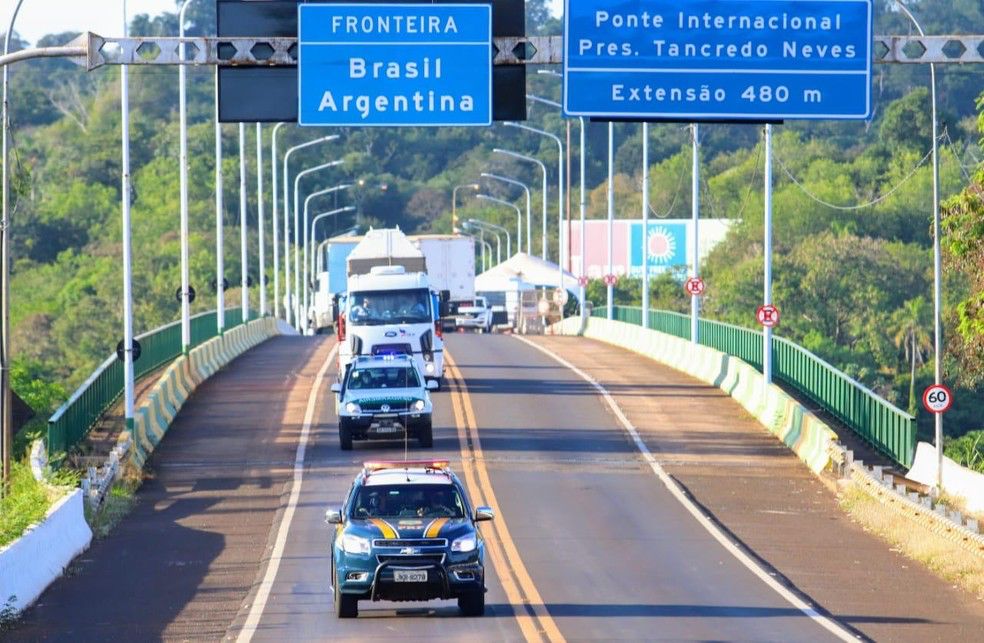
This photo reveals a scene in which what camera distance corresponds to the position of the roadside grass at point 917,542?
2458 cm

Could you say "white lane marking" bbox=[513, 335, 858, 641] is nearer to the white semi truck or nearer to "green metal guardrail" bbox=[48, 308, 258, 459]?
the white semi truck

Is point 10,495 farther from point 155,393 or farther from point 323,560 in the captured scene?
point 155,393

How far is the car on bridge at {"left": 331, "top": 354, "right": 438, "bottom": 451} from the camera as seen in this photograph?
3631 centimetres

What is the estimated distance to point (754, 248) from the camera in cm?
10562

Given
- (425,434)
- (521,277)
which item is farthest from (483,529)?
(521,277)

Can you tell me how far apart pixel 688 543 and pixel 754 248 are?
7940cm

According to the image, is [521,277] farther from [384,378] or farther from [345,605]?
[345,605]

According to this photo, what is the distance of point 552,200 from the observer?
155m

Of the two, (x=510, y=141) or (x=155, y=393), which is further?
(x=510, y=141)

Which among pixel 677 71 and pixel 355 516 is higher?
pixel 677 71

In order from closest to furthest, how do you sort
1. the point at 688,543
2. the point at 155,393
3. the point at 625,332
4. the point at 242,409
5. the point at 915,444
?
the point at 688,543, the point at 915,444, the point at 155,393, the point at 242,409, the point at 625,332

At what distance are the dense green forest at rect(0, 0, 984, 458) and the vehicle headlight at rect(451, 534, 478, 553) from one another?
4245cm

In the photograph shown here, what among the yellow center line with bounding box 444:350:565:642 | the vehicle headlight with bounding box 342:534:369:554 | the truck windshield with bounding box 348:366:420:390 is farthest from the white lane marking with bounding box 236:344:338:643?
the yellow center line with bounding box 444:350:565:642

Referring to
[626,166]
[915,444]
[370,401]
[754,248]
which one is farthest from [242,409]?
[626,166]
